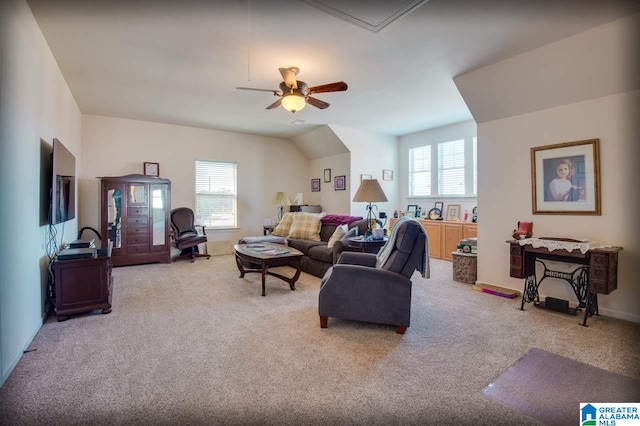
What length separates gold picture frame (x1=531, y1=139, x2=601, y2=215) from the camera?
317 centimetres

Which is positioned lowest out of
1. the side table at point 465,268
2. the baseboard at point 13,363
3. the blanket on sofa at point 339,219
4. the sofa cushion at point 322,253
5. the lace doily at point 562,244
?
the baseboard at point 13,363

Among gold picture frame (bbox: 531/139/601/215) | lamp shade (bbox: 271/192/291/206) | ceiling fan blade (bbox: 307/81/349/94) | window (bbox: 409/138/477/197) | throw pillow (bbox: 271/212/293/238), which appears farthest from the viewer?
lamp shade (bbox: 271/192/291/206)

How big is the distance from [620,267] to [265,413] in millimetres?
3614

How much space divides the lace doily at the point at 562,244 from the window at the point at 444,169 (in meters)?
2.74

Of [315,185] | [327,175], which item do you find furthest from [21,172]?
[315,185]

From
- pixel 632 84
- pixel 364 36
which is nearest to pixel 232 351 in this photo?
pixel 364 36

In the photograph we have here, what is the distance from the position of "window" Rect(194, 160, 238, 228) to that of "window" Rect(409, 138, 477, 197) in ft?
13.7

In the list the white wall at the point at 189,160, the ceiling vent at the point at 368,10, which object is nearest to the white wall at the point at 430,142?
the white wall at the point at 189,160

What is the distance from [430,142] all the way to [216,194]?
191 inches

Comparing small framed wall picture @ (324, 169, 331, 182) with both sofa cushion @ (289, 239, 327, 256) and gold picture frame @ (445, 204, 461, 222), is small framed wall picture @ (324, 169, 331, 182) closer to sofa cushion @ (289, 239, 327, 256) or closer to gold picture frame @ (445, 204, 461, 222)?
sofa cushion @ (289, 239, 327, 256)

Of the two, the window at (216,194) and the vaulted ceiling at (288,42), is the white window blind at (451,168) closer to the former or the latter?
the vaulted ceiling at (288,42)

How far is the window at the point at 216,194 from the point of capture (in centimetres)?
662

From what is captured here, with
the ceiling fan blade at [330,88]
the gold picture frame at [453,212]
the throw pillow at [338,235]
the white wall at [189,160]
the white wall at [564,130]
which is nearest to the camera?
the white wall at [564,130]

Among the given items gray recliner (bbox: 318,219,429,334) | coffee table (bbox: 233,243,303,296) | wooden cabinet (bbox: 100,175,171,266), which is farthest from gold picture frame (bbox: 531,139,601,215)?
wooden cabinet (bbox: 100,175,171,266)
